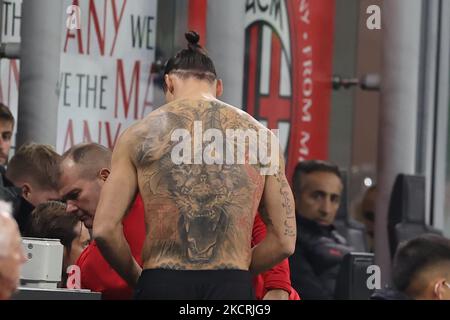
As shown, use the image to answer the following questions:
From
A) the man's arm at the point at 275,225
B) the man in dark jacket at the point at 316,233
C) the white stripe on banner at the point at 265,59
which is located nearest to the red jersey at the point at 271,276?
the man's arm at the point at 275,225

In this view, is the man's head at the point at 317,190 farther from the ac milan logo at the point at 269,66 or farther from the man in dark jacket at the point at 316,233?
the ac milan logo at the point at 269,66

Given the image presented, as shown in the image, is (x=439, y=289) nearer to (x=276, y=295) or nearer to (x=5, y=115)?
(x=276, y=295)

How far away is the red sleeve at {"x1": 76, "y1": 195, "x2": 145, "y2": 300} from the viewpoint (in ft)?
17.7

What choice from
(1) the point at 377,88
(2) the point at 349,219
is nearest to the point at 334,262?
(2) the point at 349,219

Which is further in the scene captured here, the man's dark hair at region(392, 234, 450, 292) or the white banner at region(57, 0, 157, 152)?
the white banner at region(57, 0, 157, 152)

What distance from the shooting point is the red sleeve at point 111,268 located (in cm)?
540

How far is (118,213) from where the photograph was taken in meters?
5.11

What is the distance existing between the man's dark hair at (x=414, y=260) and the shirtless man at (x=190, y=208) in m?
0.40

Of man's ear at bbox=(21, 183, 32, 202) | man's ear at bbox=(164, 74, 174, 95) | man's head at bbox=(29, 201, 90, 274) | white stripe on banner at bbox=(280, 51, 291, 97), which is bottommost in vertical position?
man's head at bbox=(29, 201, 90, 274)

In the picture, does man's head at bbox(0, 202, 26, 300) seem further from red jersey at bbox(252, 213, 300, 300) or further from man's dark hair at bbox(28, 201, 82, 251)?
man's dark hair at bbox(28, 201, 82, 251)

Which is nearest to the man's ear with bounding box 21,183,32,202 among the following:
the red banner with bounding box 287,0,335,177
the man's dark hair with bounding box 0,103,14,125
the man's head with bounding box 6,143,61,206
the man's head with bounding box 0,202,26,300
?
the man's head with bounding box 6,143,61,206

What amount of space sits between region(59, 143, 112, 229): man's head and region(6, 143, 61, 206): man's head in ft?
1.61

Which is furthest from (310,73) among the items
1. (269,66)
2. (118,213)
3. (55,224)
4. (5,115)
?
(118,213)

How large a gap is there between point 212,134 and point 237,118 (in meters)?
0.12
